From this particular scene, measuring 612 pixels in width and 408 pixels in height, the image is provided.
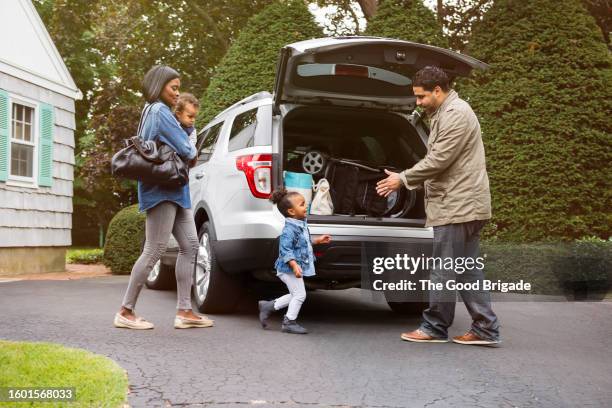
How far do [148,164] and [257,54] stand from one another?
655 cm

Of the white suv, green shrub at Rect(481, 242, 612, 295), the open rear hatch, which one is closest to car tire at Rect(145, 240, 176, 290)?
the white suv

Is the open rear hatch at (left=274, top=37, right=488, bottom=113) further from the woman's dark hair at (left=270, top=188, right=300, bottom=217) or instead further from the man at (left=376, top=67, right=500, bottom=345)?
the woman's dark hair at (left=270, top=188, right=300, bottom=217)

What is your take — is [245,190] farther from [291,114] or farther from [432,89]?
[432,89]

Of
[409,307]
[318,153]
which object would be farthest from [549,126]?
[318,153]

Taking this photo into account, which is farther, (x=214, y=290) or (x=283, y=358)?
(x=214, y=290)

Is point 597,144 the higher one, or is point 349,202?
point 597,144

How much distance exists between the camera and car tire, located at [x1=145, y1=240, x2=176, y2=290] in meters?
8.52

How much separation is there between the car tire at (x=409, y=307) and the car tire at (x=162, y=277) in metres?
2.83

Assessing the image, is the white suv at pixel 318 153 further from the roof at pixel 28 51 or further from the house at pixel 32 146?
the roof at pixel 28 51

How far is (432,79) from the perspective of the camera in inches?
206

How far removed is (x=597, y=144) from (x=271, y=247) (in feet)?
18.9

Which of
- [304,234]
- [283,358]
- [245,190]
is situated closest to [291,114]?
[245,190]

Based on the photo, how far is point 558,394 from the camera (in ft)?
12.9

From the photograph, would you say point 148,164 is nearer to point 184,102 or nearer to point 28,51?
point 184,102
